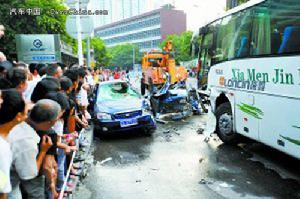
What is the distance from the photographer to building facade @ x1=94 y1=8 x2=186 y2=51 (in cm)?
10838

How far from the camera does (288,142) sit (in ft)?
18.7

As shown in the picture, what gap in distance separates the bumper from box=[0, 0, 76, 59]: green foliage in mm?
11145

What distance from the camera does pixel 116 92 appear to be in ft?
33.8

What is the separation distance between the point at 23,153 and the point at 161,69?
62.2 feet

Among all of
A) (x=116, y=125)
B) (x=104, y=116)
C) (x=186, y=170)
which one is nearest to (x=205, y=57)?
(x=116, y=125)

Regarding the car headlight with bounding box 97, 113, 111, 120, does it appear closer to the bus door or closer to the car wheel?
the car wheel

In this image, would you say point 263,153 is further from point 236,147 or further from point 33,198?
point 33,198

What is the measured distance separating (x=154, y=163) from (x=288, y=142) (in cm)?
265

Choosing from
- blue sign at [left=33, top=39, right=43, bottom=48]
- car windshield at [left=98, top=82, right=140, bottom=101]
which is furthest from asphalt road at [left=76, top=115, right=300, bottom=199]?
blue sign at [left=33, top=39, right=43, bottom=48]

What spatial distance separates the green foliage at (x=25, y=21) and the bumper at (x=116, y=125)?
1115cm

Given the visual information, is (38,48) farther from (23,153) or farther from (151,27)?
(151,27)

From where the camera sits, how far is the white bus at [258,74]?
5609 mm

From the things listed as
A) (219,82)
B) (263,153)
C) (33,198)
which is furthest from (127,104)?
(33,198)

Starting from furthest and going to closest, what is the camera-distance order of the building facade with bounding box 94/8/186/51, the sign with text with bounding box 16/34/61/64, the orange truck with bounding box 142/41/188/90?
the building facade with bounding box 94/8/186/51, the orange truck with bounding box 142/41/188/90, the sign with text with bounding box 16/34/61/64
